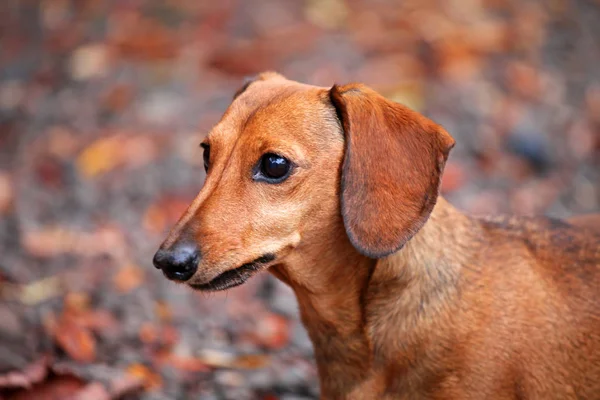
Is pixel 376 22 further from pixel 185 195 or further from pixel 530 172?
pixel 185 195

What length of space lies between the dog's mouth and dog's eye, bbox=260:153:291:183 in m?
0.29

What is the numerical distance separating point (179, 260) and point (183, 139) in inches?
156

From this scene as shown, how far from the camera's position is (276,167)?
304cm

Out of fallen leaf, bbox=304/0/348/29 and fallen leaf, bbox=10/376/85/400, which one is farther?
fallen leaf, bbox=304/0/348/29

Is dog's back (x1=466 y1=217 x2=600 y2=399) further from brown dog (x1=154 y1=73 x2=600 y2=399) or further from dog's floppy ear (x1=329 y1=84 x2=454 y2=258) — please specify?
dog's floppy ear (x1=329 y1=84 x2=454 y2=258)

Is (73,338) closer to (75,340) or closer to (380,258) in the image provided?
(75,340)

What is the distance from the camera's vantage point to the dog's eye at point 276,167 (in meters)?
3.04

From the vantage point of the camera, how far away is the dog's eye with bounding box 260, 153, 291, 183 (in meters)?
3.04

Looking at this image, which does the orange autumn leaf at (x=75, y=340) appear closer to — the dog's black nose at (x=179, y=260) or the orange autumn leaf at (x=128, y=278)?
the orange autumn leaf at (x=128, y=278)

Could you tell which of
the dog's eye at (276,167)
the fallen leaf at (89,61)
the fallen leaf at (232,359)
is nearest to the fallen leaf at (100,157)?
the fallen leaf at (89,61)

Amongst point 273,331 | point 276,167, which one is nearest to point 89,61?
point 273,331

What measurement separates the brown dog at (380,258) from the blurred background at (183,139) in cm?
132

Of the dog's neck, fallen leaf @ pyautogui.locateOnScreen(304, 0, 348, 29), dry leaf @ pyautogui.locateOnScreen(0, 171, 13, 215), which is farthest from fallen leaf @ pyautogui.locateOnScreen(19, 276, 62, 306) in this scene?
fallen leaf @ pyautogui.locateOnScreen(304, 0, 348, 29)

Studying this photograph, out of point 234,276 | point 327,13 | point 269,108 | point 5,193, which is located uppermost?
point 327,13
